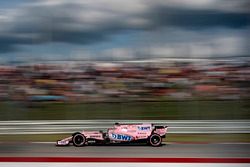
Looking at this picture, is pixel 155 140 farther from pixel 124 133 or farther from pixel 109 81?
pixel 109 81

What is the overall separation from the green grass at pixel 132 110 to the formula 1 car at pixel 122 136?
0.23 ft

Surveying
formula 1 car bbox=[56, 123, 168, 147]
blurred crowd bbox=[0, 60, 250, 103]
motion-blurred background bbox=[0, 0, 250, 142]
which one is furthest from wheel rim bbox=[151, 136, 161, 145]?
blurred crowd bbox=[0, 60, 250, 103]

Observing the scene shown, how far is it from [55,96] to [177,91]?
0.68 m

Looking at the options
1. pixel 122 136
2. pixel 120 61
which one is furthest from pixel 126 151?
pixel 120 61

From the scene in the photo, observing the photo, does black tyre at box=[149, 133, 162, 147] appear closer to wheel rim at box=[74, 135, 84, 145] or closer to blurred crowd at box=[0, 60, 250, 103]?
blurred crowd at box=[0, 60, 250, 103]

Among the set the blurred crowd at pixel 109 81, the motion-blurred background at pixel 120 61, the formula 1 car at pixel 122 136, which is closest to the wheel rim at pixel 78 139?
the formula 1 car at pixel 122 136

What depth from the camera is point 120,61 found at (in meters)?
2.10

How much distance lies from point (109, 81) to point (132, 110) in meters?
0.21

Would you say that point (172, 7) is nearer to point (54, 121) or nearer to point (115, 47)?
point (115, 47)

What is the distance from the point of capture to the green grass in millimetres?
1997

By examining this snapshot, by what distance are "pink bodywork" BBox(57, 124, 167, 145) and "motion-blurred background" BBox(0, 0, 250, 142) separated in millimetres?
56

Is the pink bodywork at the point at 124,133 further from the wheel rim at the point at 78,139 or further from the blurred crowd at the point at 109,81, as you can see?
the blurred crowd at the point at 109,81

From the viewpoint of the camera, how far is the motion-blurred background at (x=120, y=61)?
2014 millimetres

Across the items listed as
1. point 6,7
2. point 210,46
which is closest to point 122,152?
point 210,46
